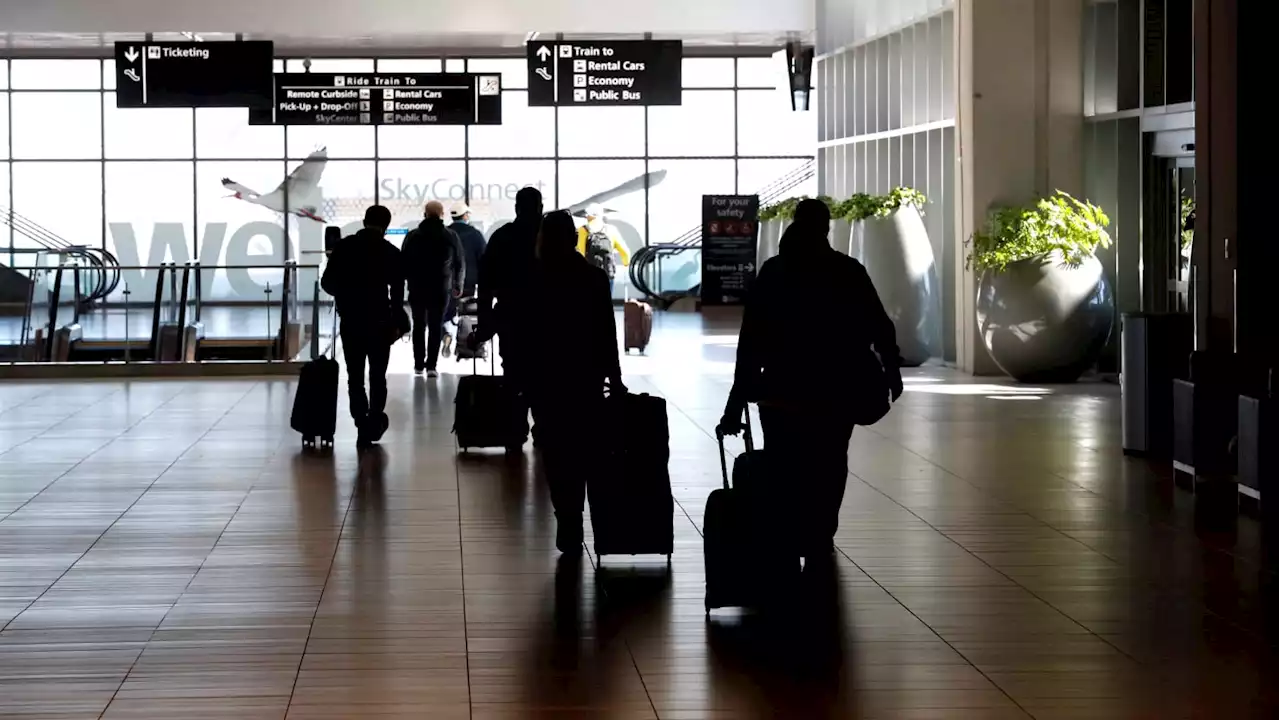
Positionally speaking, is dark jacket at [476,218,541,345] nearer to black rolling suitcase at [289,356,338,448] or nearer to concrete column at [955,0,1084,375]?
black rolling suitcase at [289,356,338,448]

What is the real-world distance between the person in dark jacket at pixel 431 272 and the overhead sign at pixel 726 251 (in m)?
10.9

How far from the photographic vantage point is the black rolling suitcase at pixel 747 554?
6.45 metres

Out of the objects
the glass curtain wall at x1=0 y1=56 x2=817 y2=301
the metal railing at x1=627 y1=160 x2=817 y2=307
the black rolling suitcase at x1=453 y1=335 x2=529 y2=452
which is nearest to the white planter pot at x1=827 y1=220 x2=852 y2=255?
the black rolling suitcase at x1=453 y1=335 x2=529 y2=452

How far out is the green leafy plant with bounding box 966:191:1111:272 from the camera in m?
15.7

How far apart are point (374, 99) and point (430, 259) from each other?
29.3 ft

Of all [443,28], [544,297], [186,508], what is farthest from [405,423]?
[443,28]

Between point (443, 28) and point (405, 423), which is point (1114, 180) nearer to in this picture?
point (405, 423)

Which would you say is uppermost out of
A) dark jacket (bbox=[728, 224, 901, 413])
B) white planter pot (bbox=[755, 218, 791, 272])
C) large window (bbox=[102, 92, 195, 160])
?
large window (bbox=[102, 92, 195, 160])

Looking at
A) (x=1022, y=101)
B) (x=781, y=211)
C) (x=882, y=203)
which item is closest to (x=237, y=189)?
(x=781, y=211)

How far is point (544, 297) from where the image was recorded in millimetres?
7785

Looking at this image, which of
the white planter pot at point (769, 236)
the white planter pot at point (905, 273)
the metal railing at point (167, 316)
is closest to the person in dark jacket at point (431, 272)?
the metal railing at point (167, 316)

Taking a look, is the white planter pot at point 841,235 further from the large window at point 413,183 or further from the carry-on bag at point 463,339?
the large window at point 413,183

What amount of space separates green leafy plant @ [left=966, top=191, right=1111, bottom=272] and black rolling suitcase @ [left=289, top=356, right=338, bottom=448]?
6.58m

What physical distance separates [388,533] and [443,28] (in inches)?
578
